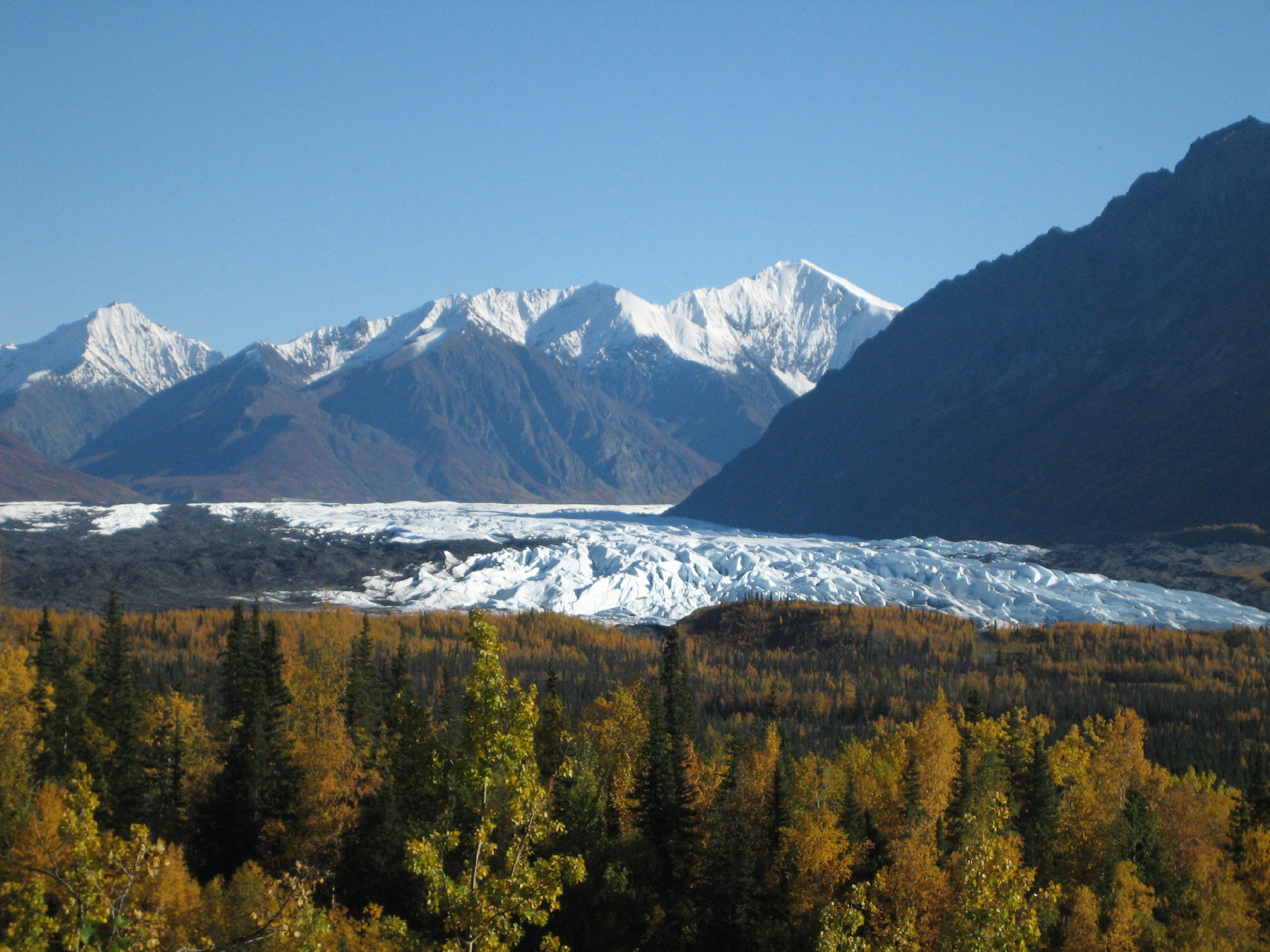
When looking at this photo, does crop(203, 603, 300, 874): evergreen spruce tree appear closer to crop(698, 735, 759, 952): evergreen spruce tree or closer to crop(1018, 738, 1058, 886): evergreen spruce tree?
crop(698, 735, 759, 952): evergreen spruce tree

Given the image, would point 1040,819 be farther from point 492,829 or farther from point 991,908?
point 492,829

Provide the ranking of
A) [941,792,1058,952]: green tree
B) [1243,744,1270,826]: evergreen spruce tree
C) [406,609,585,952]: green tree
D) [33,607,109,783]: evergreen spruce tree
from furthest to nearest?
[33,607,109,783]: evergreen spruce tree < [1243,744,1270,826]: evergreen spruce tree < [941,792,1058,952]: green tree < [406,609,585,952]: green tree

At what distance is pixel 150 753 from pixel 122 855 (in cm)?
4605

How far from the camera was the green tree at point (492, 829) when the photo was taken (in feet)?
58.1

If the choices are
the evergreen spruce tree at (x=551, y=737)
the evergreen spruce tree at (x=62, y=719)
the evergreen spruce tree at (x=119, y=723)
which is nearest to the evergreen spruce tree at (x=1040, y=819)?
the evergreen spruce tree at (x=551, y=737)

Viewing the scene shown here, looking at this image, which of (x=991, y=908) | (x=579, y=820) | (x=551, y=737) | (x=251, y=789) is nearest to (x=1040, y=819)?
(x=579, y=820)

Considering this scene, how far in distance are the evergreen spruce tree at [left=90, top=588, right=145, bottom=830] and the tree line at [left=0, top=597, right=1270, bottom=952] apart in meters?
0.19

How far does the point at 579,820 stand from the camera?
50.4 meters

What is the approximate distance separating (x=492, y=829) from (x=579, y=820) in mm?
33940

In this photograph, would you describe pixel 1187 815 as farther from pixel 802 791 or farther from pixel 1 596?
pixel 1 596

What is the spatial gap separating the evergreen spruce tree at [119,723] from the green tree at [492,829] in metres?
40.7

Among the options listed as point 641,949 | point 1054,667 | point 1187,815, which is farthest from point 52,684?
point 1054,667

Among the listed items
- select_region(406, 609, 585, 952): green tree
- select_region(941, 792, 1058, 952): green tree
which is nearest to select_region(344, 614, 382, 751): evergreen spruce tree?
select_region(941, 792, 1058, 952): green tree

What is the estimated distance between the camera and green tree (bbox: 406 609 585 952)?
17703 mm
